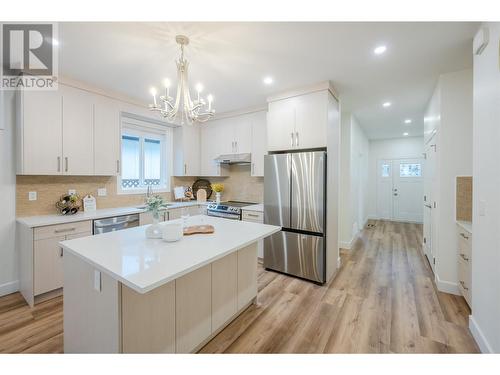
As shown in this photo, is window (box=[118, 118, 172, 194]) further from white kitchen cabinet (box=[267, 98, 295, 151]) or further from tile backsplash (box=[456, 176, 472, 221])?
tile backsplash (box=[456, 176, 472, 221])

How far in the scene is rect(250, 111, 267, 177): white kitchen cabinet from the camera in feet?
12.1

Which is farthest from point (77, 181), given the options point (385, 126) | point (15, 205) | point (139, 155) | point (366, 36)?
point (385, 126)

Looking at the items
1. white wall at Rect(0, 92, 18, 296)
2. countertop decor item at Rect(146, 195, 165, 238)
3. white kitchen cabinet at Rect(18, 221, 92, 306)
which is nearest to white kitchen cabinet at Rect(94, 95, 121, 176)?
white wall at Rect(0, 92, 18, 296)

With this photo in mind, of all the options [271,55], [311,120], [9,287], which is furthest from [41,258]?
[311,120]

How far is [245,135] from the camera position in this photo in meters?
3.92

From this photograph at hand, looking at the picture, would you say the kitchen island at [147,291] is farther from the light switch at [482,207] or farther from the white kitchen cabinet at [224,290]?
the light switch at [482,207]

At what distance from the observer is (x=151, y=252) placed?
1.44m

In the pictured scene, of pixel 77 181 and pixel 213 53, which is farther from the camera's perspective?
pixel 77 181

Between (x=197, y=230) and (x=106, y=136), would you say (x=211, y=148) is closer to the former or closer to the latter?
(x=106, y=136)

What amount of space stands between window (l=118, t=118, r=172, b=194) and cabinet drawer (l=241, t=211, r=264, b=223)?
1.78 metres

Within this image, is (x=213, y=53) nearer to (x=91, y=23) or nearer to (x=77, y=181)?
(x=91, y=23)

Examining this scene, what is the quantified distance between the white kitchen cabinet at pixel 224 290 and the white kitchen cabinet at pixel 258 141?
199 cm

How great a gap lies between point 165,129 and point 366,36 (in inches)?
143

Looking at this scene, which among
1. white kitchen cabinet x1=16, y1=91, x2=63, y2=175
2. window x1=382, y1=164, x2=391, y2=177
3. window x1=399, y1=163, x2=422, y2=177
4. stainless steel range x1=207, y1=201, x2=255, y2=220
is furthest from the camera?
window x1=382, y1=164, x2=391, y2=177
